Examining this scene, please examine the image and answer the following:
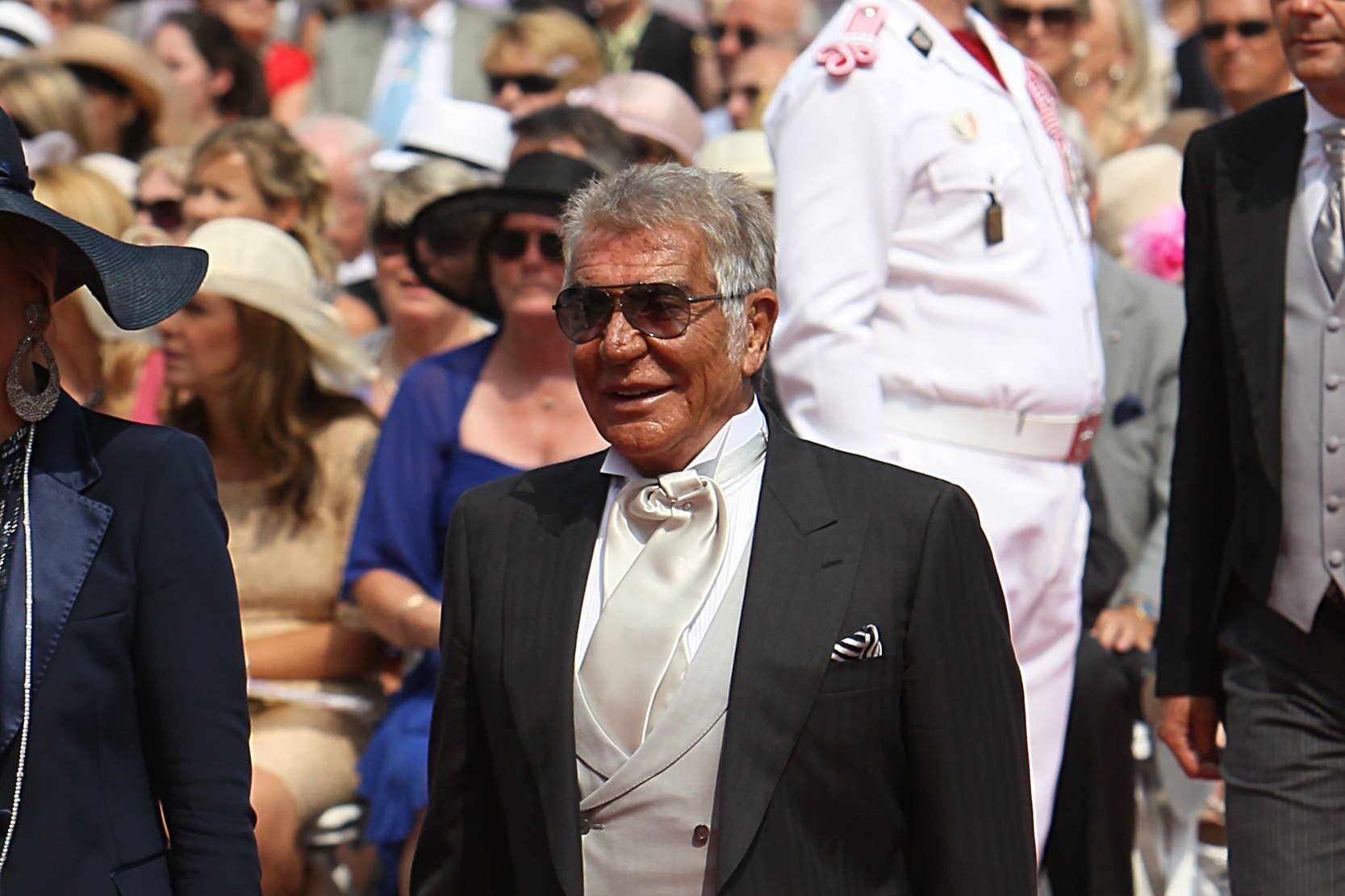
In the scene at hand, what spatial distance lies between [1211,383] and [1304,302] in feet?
1.03

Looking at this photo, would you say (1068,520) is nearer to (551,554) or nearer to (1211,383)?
(1211,383)

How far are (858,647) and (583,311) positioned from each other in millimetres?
622

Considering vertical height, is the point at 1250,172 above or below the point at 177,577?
above

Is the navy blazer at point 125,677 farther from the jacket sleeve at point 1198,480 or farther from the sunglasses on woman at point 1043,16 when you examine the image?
the sunglasses on woman at point 1043,16

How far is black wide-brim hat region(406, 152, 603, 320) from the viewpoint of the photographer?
5641 millimetres

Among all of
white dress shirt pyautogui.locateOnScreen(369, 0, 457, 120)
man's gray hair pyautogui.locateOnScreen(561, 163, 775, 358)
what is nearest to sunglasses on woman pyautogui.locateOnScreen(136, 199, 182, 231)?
white dress shirt pyautogui.locateOnScreen(369, 0, 457, 120)

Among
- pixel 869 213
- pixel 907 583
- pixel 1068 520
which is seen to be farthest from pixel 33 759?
pixel 1068 520

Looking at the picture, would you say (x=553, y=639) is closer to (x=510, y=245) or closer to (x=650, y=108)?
(x=510, y=245)

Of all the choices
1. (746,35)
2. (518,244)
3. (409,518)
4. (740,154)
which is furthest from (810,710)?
(746,35)

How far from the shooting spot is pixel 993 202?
4.34m

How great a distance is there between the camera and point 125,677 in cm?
279

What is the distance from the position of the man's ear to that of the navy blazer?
815 mm

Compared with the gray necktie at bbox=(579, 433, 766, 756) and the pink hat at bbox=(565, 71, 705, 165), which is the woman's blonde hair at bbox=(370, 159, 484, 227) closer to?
the pink hat at bbox=(565, 71, 705, 165)

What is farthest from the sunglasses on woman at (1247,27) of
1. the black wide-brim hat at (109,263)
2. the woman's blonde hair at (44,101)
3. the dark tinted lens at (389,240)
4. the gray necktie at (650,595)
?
the black wide-brim hat at (109,263)
